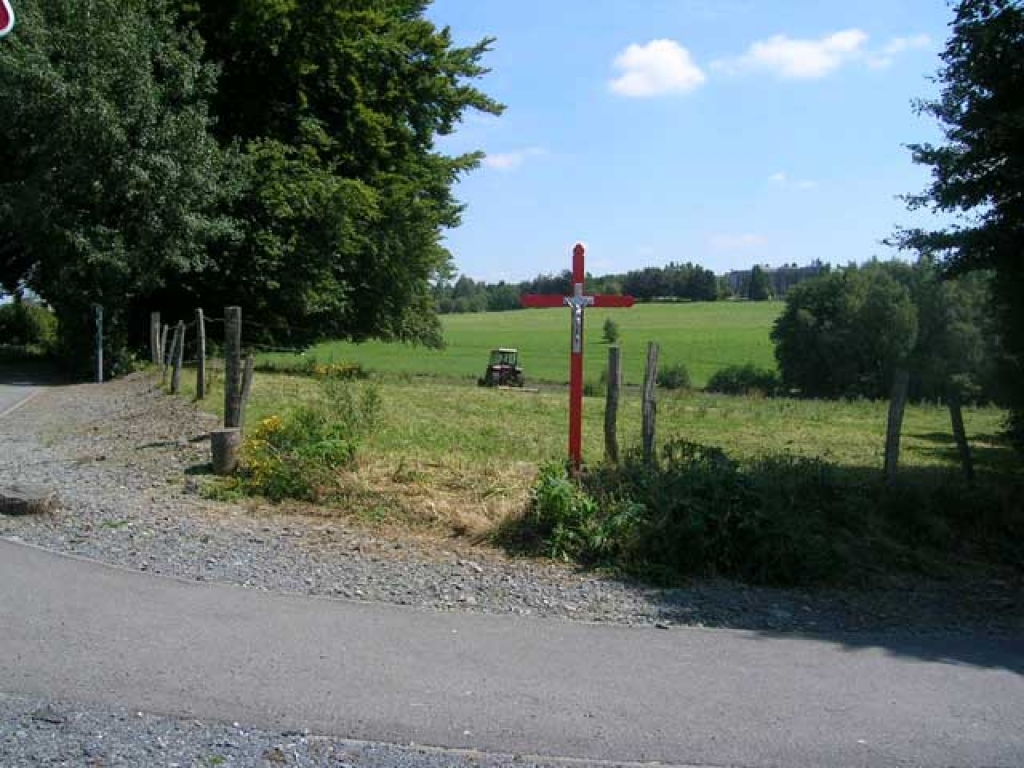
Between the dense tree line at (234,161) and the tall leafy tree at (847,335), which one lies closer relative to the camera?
the dense tree line at (234,161)

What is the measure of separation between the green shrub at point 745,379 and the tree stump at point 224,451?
167 feet

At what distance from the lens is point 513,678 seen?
5.26m

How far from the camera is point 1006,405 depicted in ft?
40.9

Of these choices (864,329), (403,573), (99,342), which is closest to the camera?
(403,573)

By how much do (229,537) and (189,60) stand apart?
19.6 meters

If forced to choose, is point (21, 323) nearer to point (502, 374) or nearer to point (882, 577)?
point (502, 374)

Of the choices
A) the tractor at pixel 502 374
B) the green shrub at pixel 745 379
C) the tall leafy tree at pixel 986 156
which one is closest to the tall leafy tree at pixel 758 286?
the green shrub at pixel 745 379

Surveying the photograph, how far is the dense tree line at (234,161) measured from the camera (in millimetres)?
22109

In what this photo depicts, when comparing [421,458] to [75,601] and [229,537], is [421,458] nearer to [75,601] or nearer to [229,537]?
[229,537]

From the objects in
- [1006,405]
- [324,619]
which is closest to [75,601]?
[324,619]

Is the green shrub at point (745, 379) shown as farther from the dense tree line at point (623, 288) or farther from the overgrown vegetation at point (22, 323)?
the overgrown vegetation at point (22, 323)

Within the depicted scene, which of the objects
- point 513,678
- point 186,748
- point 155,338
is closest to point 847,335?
point 155,338

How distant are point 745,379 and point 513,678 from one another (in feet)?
207

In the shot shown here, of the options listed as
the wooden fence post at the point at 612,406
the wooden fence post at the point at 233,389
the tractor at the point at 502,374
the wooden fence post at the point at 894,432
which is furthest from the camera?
the tractor at the point at 502,374
